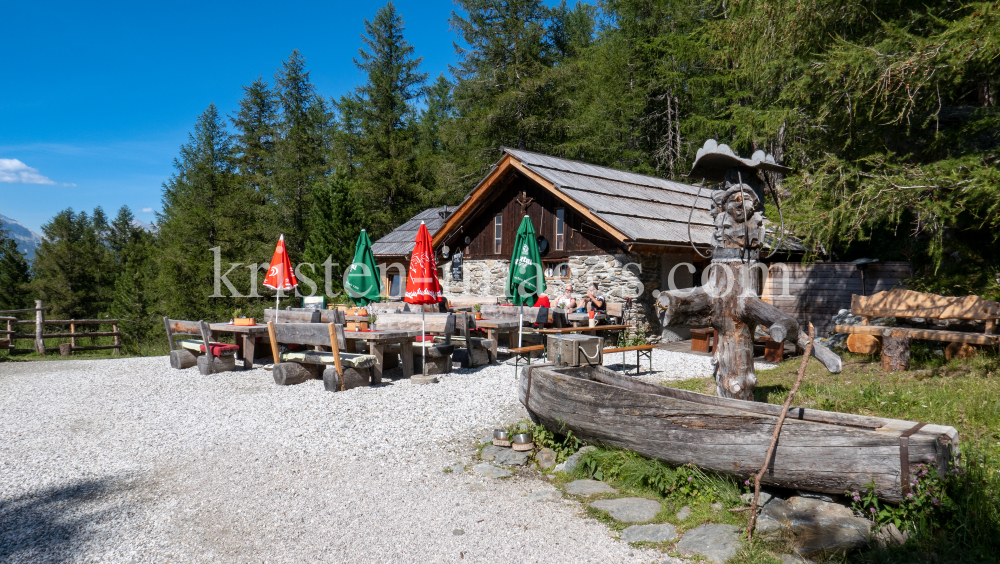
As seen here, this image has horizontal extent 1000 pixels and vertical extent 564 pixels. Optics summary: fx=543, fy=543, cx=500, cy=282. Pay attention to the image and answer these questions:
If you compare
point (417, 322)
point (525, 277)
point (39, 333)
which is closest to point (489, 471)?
point (525, 277)

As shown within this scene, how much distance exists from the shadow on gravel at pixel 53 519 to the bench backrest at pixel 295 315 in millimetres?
6059

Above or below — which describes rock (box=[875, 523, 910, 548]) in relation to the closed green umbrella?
below

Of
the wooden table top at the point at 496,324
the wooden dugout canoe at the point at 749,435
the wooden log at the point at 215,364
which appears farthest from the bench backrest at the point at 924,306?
the wooden log at the point at 215,364

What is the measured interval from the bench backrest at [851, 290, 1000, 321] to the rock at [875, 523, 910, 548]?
19.7ft

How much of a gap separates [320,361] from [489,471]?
4794 millimetres

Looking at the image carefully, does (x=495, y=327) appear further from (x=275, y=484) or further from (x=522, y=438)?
(x=275, y=484)

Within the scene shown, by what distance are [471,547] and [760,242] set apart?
3.48 meters

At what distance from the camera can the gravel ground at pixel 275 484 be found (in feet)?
12.2

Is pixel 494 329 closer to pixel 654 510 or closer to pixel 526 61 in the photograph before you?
pixel 654 510

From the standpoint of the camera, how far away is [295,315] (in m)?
11.4

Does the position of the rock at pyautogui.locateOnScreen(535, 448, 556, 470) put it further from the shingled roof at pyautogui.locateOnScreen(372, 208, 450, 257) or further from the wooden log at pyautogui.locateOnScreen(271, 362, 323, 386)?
the shingled roof at pyautogui.locateOnScreen(372, 208, 450, 257)

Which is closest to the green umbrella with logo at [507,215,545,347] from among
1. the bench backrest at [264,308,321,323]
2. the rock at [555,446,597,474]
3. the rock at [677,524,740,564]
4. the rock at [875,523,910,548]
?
the bench backrest at [264,308,321,323]

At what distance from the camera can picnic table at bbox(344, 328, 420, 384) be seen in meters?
8.70

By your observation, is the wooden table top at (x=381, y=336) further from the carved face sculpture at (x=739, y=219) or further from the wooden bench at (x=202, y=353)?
the carved face sculpture at (x=739, y=219)
